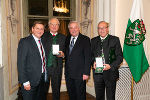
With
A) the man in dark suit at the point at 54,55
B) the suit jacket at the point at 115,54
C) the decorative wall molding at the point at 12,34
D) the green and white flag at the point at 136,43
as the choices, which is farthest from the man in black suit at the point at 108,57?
the decorative wall molding at the point at 12,34

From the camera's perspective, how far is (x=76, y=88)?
2820 mm

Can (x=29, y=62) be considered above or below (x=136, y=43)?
below

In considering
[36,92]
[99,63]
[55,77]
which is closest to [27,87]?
[36,92]

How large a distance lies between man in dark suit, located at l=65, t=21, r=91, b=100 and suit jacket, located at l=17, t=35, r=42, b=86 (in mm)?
616

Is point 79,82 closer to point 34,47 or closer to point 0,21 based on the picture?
point 34,47

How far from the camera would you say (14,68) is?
388 centimetres

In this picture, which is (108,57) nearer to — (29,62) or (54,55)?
(54,55)

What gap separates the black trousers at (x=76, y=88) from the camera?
279 centimetres

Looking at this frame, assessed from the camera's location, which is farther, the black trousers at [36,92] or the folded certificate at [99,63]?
the folded certificate at [99,63]

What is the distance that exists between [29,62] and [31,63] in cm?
3

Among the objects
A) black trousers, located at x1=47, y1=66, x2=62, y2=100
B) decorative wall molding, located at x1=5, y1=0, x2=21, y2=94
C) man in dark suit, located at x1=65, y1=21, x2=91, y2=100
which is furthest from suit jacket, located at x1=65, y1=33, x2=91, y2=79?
decorative wall molding, located at x1=5, y1=0, x2=21, y2=94

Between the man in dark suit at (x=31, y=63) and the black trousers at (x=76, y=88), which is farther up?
the man in dark suit at (x=31, y=63)

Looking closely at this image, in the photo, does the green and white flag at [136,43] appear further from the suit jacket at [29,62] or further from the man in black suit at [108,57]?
the suit jacket at [29,62]

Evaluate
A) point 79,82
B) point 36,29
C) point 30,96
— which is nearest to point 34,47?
point 36,29
